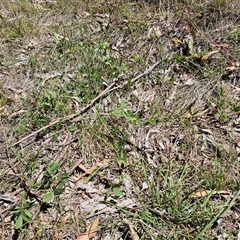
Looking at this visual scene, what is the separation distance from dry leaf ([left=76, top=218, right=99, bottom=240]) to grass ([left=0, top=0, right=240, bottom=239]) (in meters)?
0.03

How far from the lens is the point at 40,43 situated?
9.66 feet

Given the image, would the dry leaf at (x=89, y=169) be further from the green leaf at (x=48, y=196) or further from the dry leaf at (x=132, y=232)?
the dry leaf at (x=132, y=232)

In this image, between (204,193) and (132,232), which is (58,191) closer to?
(132,232)

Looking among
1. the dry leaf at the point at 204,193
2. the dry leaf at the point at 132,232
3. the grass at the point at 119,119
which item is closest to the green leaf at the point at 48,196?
the grass at the point at 119,119

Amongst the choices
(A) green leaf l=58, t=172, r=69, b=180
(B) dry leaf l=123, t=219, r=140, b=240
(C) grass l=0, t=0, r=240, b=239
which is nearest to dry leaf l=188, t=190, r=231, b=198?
(C) grass l=0, t=0, r=240, b=239

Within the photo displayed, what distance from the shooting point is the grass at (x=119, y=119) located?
1924mm

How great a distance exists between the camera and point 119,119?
2.36 meters

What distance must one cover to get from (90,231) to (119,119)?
0.79 metres

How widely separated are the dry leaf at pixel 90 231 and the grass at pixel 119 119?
30mm

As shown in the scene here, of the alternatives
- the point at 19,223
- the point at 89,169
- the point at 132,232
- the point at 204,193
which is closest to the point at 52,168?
the point at 89,169

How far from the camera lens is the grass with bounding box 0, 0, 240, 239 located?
192 cm

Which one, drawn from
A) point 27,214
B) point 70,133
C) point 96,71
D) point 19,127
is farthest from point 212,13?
point 27,214

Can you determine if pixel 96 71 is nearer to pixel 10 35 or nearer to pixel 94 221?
pixel 10 35

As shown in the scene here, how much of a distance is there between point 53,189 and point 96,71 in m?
0.99
